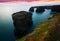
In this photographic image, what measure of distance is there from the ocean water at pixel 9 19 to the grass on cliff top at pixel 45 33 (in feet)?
0.12

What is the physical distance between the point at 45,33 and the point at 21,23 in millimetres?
181

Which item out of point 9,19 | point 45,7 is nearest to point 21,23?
point 9,19

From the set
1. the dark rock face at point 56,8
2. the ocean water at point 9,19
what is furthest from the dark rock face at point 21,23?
the dark rock face at point 56,8

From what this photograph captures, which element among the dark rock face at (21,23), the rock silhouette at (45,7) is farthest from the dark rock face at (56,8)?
the dark rock face at (21,23)

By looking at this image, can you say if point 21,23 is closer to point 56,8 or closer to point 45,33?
point 45,33

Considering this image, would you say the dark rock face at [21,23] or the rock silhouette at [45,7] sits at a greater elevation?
the rock silhouette at [45,7]

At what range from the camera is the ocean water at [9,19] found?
735 millimetres

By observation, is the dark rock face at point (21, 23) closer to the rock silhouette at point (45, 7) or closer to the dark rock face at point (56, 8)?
the rock silhouette at point (45, 7)

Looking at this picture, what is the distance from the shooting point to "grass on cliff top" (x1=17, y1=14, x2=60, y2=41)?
2.39 ft

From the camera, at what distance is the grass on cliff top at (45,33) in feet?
2.39

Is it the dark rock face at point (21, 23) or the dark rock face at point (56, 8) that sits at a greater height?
the dark rock face at point (56, 8)

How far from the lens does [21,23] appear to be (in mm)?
741

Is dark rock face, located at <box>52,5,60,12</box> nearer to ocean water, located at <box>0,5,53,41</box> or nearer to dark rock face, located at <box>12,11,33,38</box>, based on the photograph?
ocean water, located at <box>0,5,53,41</box>

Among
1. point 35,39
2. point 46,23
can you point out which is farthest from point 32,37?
point 46,23
